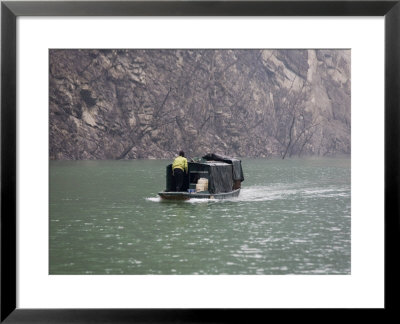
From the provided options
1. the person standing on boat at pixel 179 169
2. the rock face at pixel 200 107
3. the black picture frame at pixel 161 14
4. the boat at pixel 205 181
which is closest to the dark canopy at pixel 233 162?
the boat at pixel 205 181

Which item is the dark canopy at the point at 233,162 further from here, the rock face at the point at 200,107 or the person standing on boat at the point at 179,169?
the rock face at the point at 200,107

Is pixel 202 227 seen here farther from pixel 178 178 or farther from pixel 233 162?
pixel 233 162

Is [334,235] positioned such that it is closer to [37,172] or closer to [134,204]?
[37,172]

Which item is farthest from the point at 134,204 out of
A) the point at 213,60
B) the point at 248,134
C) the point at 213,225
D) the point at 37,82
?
the point at 213,60

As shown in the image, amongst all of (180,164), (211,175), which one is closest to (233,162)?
(211,175)

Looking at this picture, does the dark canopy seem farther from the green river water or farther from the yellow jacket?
the yellow jacket

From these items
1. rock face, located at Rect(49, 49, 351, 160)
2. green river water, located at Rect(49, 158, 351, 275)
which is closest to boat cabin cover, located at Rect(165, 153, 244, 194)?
green river water, located at Rect(49, 158, 351, 275)
